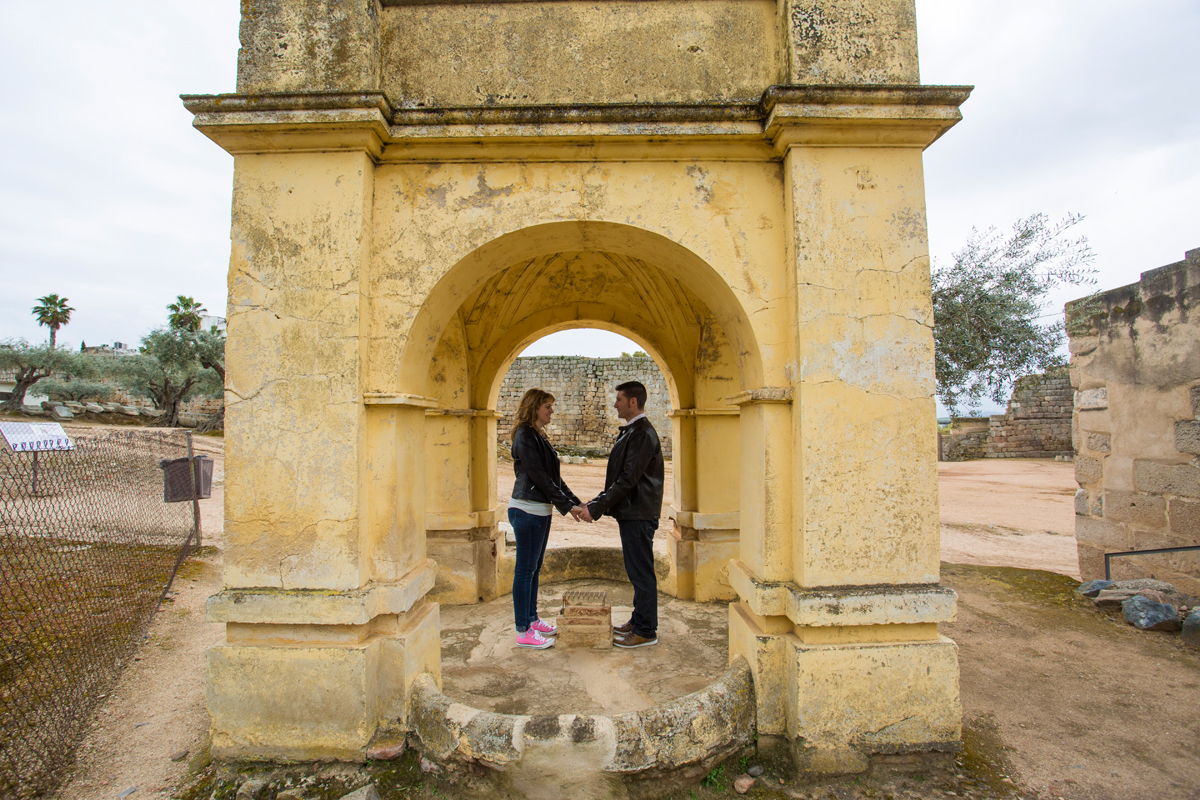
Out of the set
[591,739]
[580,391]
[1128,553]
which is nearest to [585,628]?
[591,739]

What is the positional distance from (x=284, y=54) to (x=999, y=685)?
17.9 ft

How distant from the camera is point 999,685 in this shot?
3592 mm

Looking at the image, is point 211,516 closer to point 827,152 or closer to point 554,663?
point 554,663

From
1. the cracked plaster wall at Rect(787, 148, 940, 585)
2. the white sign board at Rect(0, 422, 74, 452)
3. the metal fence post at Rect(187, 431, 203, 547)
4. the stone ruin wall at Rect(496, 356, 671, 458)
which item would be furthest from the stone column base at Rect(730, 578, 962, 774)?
the stone ruin wall at Rect(496, 356, 671, 458)

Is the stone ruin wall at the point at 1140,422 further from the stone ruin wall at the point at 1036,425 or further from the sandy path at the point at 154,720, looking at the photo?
the stone ruin wall at the point at 1036,425

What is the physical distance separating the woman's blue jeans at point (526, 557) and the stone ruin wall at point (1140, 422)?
207 inches

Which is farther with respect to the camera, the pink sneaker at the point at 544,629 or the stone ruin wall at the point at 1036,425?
the stone ruin wall at the point at 1036,425

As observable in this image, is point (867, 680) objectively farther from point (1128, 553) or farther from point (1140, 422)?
point (1140, 422)

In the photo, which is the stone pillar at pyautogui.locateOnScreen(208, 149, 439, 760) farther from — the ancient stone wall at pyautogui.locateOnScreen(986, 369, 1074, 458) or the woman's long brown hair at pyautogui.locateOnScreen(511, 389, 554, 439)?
the ancient stone wall at pyautogui.locateOnScreen(986, 369, 1074, 458)

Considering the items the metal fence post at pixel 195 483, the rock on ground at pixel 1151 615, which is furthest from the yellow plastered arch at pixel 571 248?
the metal fence post at pixel 195 483

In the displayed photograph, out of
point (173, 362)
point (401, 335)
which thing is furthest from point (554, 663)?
point (173, 362)

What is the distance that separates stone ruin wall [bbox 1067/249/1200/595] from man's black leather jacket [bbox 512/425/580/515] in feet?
16.6

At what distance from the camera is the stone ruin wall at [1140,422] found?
4.70 metres

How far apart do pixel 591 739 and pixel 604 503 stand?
5.29 ft
